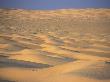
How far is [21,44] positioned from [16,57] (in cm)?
117

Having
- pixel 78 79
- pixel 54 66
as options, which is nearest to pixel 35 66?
pixel 54 66

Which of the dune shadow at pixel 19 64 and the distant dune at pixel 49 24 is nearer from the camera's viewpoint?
the dune shadow at pixel 19 64

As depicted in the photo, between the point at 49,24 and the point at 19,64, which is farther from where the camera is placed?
the point at 49,24

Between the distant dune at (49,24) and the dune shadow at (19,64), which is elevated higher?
the distant dune at (49,24)

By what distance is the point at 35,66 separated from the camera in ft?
10.5

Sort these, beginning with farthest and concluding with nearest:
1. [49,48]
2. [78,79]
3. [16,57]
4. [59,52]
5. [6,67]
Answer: [49,48] → [59,52] → [16,57] → [6,67] → [78,79]

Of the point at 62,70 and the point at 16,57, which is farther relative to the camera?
the point at 16,57

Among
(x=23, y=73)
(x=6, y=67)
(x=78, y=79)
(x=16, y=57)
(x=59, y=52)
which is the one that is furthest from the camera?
(x=59, y=52)

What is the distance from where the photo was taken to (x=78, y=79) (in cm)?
259

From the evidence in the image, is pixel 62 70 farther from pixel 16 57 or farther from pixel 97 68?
pixel 16 57

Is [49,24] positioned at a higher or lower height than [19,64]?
higher

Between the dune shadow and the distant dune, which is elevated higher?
the distant dune

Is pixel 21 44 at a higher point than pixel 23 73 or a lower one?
higher

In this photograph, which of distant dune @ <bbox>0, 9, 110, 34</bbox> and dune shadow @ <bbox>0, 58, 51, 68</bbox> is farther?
distant dune @ <bbox>0, 9, 110, 34</bbox>
